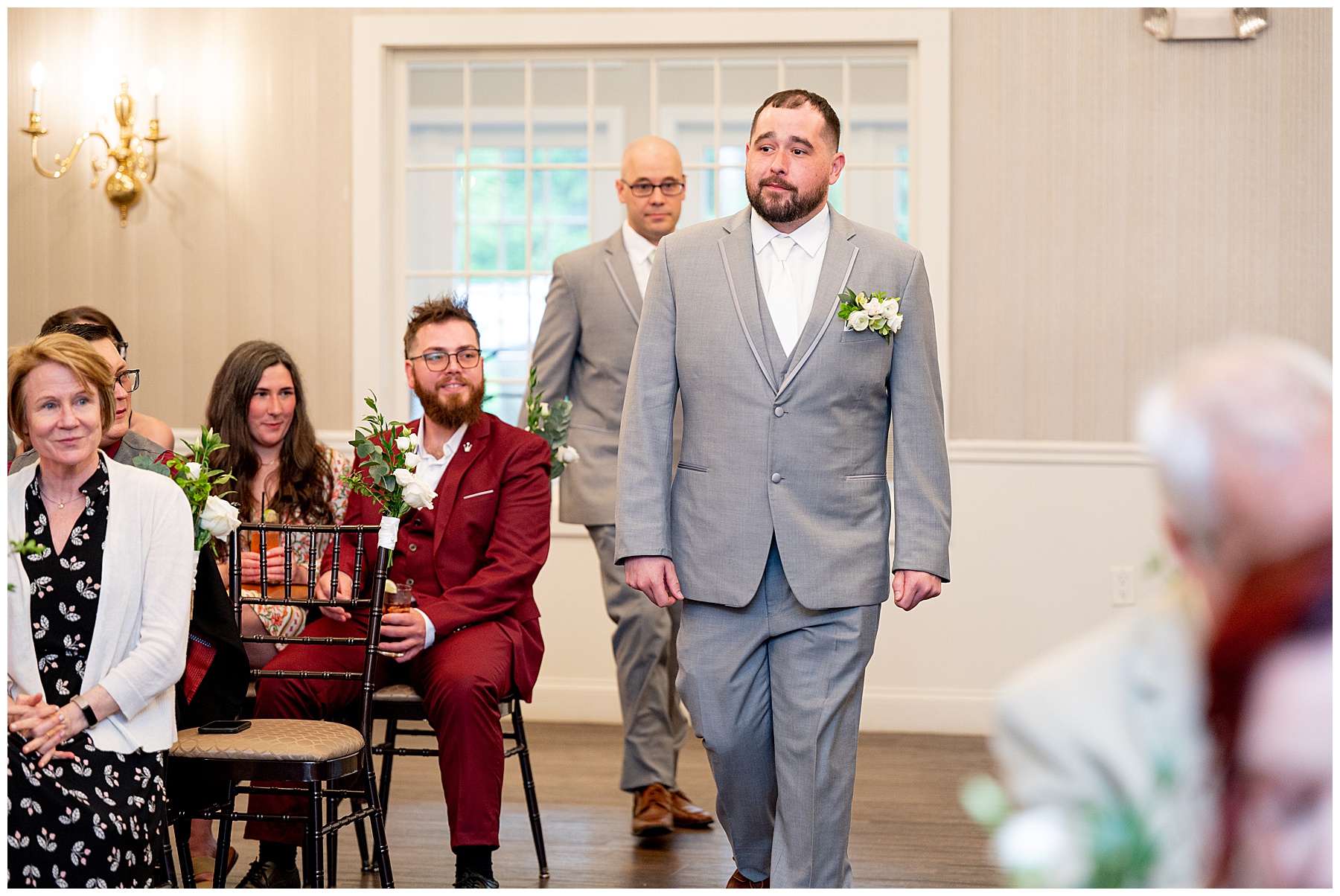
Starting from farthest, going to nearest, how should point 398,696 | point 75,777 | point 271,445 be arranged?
point 271,445 → point 398,696 → point 75,777

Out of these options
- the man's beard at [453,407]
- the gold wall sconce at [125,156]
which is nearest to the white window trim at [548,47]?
the gold wall sconce at [125,156]

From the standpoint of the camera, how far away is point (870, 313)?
2.52 metres

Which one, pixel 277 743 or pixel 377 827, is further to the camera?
pixel 377 827

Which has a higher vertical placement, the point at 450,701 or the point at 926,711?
the point at 450,701

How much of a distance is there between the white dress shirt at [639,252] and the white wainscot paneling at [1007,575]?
5.15 ft

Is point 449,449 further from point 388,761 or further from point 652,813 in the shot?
point 652,813

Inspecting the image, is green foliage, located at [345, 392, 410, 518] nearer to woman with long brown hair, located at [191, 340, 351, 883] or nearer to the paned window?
woman with long brown hair, located at [191, 340, 351, 883]

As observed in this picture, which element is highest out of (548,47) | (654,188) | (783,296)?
(548,47)

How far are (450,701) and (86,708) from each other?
796 millimetres

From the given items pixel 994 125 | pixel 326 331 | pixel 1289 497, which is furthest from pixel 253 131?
pixel 1289 497

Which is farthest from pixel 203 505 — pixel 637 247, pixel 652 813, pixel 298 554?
pixel 637 247

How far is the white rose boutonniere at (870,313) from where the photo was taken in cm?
251

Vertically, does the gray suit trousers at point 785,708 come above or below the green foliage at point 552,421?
below

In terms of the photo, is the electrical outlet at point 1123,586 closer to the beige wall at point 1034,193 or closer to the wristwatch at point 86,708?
the beige wall at point 1034,193
